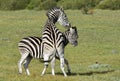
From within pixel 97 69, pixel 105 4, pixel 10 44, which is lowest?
pixel 97 69

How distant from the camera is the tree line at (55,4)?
304ft

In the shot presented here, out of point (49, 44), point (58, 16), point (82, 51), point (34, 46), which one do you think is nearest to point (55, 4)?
point (82, 51)

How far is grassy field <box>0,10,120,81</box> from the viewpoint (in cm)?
1852

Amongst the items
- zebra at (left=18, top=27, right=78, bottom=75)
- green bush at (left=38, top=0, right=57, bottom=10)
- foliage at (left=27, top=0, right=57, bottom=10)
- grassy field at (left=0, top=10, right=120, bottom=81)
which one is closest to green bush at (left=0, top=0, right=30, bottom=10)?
foliage at (left=27, top=0, right=57, bottom=10)

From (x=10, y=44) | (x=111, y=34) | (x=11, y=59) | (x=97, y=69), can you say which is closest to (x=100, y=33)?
(x=111, y=34)

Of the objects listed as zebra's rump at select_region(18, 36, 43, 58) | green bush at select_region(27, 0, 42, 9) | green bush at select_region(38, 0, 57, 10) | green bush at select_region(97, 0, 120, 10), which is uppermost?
green bush at select_region(27, 0, 42, 9)

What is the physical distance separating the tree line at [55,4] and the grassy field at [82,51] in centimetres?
3233

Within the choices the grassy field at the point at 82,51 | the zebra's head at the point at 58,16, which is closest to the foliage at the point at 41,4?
the grassy field at the point at 82,51

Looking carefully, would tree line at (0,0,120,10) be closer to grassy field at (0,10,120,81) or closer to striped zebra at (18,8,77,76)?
grassy field at (0,10,120,81)

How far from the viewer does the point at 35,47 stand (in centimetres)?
1883

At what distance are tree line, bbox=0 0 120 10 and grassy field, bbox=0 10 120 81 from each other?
32.3m

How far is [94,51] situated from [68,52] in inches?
72.2

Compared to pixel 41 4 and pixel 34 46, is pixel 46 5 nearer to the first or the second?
pixel 41 4

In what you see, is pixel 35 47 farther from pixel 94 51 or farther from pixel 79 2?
pixel 79 2
